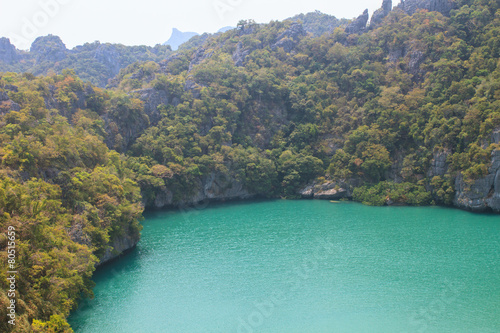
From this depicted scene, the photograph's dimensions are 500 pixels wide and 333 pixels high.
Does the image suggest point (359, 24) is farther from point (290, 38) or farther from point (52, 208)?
point (52, 208)

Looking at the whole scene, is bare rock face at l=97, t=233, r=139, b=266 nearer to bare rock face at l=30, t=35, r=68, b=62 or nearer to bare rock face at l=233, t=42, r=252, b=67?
bare rock face at l=233, t=42, r=252, b=67

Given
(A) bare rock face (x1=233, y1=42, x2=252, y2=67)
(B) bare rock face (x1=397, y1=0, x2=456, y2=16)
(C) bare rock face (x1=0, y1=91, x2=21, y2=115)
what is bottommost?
(C) bare rock face (x1=0, y1=91, x2=21, y2=115)

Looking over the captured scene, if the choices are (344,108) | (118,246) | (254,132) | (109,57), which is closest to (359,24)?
(344,108)

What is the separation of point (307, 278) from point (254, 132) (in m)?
30.7

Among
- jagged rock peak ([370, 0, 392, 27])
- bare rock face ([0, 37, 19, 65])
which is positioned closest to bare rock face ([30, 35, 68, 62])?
bare rock face ([0, 37, 19, 65])

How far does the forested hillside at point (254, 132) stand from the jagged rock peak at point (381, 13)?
49 cm

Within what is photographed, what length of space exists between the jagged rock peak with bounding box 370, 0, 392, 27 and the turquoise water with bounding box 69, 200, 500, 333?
1495 inches

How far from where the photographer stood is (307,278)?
778 inches

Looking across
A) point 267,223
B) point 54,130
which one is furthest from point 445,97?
point 54,130

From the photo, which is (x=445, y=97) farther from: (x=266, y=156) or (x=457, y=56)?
(x=266, y=156)

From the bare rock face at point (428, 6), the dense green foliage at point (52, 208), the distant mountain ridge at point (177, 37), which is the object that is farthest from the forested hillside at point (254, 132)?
the distant mountain ridge at point (177, 37)

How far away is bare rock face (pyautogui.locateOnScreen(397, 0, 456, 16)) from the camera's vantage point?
165 feet

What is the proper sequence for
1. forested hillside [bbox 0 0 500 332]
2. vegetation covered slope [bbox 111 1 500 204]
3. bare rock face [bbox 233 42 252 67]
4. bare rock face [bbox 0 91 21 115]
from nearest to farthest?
forested hillside [bbox 0 0 500 332]
bare rock face [bbox 0 91 21 115]
vegetation covered slope [bbox 111 1 500 204]
bare rock face [bbox 233 42 252 67]

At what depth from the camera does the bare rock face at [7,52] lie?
234ft
